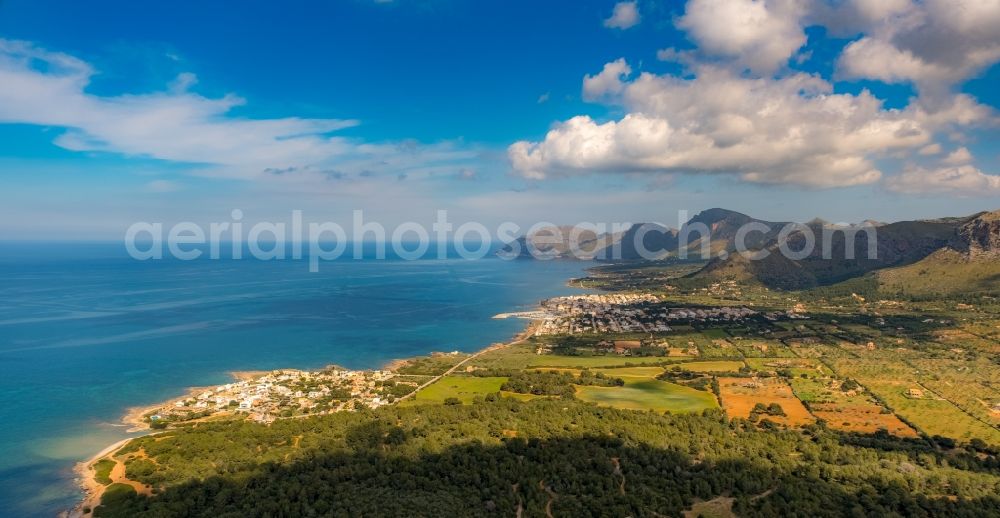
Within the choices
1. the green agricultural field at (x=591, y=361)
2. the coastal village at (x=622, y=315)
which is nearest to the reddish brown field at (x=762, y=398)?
the green agricultural field at (x=591, y=361)

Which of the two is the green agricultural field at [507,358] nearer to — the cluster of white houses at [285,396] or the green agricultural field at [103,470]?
the cluster of white houses at [285,396]

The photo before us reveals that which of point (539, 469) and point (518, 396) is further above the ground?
point (539, 469)

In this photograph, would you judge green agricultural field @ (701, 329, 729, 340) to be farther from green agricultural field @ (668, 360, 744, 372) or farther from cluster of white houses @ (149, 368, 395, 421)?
cluster of white houses @ (149, 368, 395, 421)

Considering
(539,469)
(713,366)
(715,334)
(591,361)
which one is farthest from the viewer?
(715,334)

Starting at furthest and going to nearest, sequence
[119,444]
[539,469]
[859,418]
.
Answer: [859,418] < [119,444] < [539,469]

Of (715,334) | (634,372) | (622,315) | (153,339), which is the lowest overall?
(634,372)

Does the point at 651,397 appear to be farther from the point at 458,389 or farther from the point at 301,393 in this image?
the point at 301,393

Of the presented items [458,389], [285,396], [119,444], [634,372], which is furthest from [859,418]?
[119,444]
